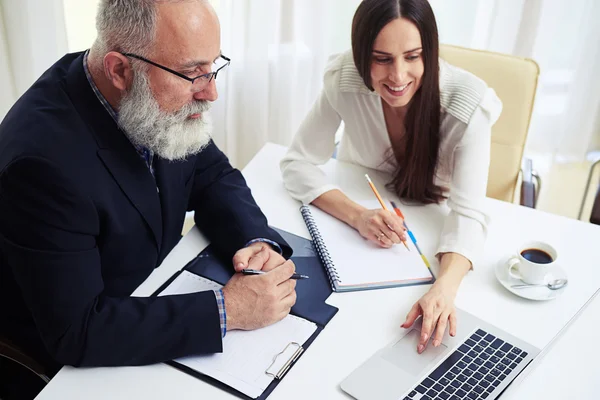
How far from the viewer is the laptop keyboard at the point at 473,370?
3.74ft

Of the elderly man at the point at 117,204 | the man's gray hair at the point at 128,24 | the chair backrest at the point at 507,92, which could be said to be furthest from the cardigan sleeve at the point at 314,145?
the man's gray hair at the point at 128,24

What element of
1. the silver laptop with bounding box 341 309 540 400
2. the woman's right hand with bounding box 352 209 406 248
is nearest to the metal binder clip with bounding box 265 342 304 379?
the silver laptop with bounding box 341 309 540 400

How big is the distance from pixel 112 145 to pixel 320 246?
548 millimetres

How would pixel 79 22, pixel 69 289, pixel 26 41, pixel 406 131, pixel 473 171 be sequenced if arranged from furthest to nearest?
pixel 79 22, pixel 26 41, pixel 406 131, pixel 473 171, pixel 69 289

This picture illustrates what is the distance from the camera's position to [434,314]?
50.8 inches

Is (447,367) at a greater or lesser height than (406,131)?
lesser

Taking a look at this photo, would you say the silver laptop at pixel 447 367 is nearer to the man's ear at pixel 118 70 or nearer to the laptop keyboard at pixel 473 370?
the laptop keyboard at pixel 473 370

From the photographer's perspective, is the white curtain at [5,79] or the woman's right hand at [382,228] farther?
the white curtain at [5,79]

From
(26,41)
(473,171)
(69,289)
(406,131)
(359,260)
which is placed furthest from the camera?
(26,41)

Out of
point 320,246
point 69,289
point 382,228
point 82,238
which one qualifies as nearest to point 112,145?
point 82,238

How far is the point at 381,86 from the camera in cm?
168

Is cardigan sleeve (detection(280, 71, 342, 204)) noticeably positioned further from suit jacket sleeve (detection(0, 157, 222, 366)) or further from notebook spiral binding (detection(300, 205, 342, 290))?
suit jacket sleeve (detection(0, 157, 222, 366))

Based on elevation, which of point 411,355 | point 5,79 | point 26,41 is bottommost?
point 411,355

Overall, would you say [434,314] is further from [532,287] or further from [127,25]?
[127,25]
